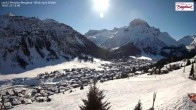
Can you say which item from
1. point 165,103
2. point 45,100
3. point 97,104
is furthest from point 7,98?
point 97,104

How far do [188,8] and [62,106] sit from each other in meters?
66.0

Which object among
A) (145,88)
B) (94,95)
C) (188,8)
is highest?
(188,8)

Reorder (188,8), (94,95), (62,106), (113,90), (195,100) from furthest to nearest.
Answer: (113,90) → (62,106) → (195,100) → (188,8) → (94,95)

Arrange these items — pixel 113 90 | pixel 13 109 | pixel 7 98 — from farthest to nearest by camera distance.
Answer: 1. pixel 7 98
2. pixel 113 90
3. pixel 13 109

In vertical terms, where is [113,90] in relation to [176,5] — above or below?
below

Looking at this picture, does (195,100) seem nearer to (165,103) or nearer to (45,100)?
(165,103)

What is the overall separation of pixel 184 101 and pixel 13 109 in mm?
70338

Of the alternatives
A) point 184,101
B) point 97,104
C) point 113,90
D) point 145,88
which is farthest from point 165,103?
point 113,90

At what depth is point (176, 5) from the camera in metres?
31.6

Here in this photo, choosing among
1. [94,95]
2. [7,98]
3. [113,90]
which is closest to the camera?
[94,95]

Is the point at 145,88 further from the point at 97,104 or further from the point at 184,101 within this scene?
the point at 97,104

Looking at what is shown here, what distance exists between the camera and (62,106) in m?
87.2

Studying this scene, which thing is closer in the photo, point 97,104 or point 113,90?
point 97,104

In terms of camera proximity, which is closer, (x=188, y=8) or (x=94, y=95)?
(x=94, y=95)
